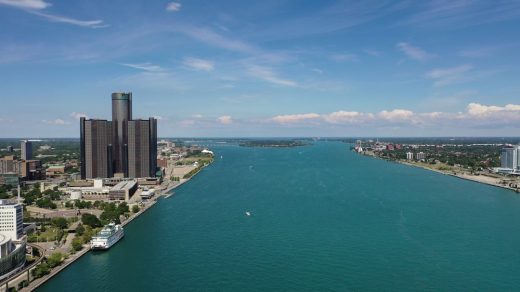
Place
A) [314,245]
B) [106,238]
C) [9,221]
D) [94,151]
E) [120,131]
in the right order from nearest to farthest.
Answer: [9,221]
[106,238]
[314,245]
[94,151]
[120,131]

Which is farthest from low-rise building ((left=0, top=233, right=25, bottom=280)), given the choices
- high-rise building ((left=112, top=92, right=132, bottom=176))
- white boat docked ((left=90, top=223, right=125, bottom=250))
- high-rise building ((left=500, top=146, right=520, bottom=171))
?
high-rise building ((left=500, top=146, right=520, bottom=171))

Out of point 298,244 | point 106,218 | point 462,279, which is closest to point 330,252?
point 298,244

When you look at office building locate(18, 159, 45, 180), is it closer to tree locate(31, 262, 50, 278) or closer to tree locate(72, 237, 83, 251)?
tree locate(72, 237, 83, 251)

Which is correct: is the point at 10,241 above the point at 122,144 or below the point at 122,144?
below

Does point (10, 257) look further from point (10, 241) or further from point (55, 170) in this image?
point (55, 170)

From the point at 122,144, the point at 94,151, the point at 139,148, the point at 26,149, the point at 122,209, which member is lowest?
the point at 122,209

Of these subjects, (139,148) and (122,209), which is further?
(139,148)

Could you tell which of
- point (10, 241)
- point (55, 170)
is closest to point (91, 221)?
point (10, 241)
